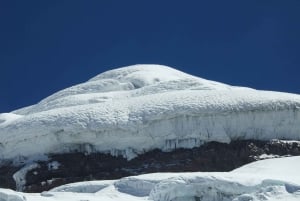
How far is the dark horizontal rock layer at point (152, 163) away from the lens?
3275 cm

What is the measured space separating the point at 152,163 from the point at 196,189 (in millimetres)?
10079

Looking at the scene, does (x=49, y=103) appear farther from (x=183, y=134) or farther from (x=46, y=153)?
(x=183, y=134)

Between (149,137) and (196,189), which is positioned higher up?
(149,137)

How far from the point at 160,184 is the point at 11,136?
556 inches

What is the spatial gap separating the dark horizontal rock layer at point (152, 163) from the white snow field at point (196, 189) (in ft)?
23.2

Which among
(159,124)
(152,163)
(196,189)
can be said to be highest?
(159,124)

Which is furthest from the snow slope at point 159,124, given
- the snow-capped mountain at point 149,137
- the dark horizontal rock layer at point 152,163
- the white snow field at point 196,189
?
the white snow field at point 196,189

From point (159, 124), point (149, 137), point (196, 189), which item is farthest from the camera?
point (159, 124)

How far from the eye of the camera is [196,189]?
76.2ft

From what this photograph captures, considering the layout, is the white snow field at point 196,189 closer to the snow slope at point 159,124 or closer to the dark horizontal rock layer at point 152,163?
the dark horizontal rock layer at point 152,163

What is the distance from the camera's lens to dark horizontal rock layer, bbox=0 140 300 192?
32.8 meters

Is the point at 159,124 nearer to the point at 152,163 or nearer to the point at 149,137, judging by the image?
the point at 149,137

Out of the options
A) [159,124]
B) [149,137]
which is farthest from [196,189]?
[159,124]

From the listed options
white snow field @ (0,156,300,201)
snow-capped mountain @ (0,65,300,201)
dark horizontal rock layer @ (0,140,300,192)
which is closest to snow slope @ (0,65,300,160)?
snow-capped mountain @ (0,65,300,201)
